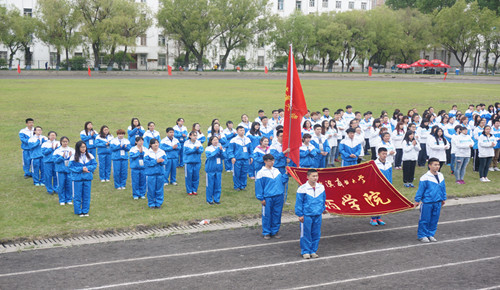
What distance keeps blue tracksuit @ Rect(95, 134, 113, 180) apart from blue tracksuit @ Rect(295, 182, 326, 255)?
6904 millimetres

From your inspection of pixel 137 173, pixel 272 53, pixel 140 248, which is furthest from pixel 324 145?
pixel 272 53

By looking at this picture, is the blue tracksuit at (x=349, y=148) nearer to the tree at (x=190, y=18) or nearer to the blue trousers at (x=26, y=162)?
the blue trousers at (x=26, y=162)

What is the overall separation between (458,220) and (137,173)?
25.4 ft

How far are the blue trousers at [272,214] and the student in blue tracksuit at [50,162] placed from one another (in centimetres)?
578

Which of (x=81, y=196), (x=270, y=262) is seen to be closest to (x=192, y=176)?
(x=81, y=196)

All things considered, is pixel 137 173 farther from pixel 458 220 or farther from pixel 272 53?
pixel 272 53

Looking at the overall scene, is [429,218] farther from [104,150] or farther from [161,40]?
[161,40]

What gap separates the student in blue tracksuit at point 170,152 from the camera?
1371 centimetres

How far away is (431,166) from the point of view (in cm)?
985

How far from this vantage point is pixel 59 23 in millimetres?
54219

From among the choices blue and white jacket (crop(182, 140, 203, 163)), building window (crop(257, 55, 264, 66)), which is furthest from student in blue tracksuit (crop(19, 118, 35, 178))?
building window (crop(257, 55, 264, 66))

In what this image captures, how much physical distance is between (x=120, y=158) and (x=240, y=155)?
328 cm

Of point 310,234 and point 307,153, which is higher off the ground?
point 307,153

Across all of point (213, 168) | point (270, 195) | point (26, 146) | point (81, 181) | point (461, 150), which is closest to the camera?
point (270, 195)
